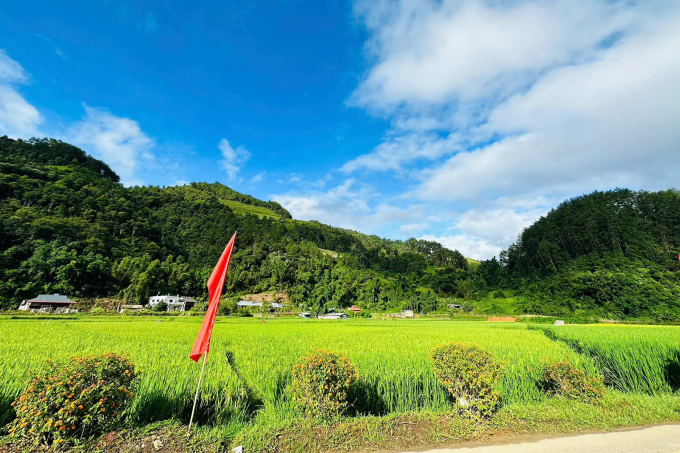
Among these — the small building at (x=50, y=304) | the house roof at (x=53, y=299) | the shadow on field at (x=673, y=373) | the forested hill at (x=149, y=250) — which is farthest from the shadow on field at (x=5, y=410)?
the forested hill at (x=149, y=250)

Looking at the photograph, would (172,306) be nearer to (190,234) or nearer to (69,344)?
(190,234)

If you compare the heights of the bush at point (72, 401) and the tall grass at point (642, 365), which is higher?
the bush at point (72, 401)

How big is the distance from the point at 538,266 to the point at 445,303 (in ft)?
103

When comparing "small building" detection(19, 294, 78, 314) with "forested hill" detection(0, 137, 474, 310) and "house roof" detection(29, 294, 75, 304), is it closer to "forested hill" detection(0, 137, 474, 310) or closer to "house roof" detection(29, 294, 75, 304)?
"house roof" detection(29, 294, 75, 304)

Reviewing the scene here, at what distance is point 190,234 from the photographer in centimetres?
10125

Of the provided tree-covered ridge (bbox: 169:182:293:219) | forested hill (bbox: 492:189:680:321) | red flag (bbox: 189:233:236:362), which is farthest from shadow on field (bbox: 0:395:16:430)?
tree-covered ridge (bbox: 169:182:293:219)

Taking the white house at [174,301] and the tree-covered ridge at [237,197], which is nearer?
the white house at [174,301]

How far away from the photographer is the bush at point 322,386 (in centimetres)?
478

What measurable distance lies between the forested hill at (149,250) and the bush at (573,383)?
60.1 m

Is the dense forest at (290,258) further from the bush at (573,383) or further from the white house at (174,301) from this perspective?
the bush at (573,383)

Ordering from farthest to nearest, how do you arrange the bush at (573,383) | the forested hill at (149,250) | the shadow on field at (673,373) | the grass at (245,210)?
the grass at (245,210) → the forested hill at (149,250) → the shadow on field at (673,373) → the bush at (573,383)

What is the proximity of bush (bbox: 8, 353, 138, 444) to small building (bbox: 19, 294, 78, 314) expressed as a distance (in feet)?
181

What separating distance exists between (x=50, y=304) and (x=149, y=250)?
27.2 metres

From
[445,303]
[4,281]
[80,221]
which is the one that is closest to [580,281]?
[445,303]
